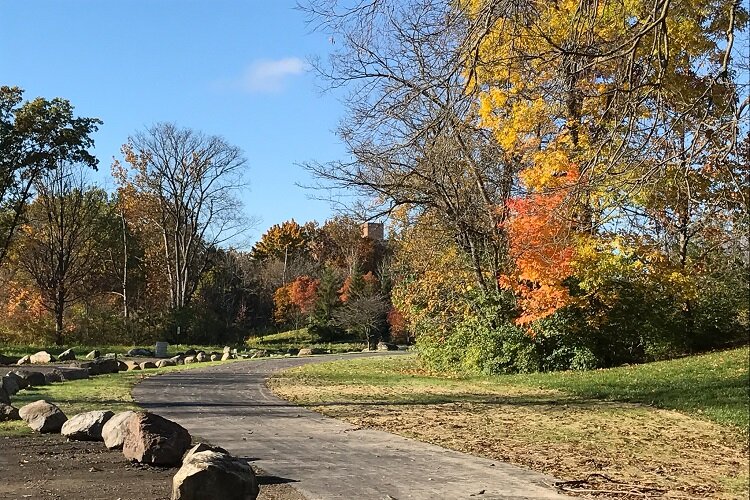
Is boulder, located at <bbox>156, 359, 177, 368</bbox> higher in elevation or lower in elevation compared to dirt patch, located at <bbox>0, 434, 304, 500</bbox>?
higher

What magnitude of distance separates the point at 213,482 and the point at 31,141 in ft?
95.2

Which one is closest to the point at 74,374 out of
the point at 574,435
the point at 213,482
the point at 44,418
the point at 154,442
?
the point at 44,418

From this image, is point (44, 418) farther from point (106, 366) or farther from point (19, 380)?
point (106, 366)

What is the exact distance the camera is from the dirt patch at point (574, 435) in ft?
23.1

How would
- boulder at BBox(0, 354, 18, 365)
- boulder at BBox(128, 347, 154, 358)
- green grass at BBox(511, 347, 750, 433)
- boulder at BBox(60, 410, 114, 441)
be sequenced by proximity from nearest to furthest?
boulder at BBox(60, 410, 114, 441), green grass at BBox(511, 347, 750, 433), boulder at BBox(0, 354, 18, 365), boulder at BBox(128, 347, 154, 358)

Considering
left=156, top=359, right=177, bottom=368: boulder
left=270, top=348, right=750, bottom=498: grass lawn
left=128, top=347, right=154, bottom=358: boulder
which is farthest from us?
left=128, top=347, right=154, bottom=358: boulder

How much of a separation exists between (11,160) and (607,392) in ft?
87.4

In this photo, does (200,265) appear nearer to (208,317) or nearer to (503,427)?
(208,317)

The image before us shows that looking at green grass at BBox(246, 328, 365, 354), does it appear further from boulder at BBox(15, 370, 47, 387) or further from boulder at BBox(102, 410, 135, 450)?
boulder at BBox(102, 410, 135, 450)

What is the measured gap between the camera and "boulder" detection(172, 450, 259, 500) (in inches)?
216

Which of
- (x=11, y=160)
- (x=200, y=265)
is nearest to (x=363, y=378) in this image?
(x=11, y=160)

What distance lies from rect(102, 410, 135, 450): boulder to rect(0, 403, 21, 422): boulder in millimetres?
2755

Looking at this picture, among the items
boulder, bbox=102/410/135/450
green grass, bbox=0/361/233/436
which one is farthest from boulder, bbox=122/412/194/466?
green grass, bbox=0/361/233/436

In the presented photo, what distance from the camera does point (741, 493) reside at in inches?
251
